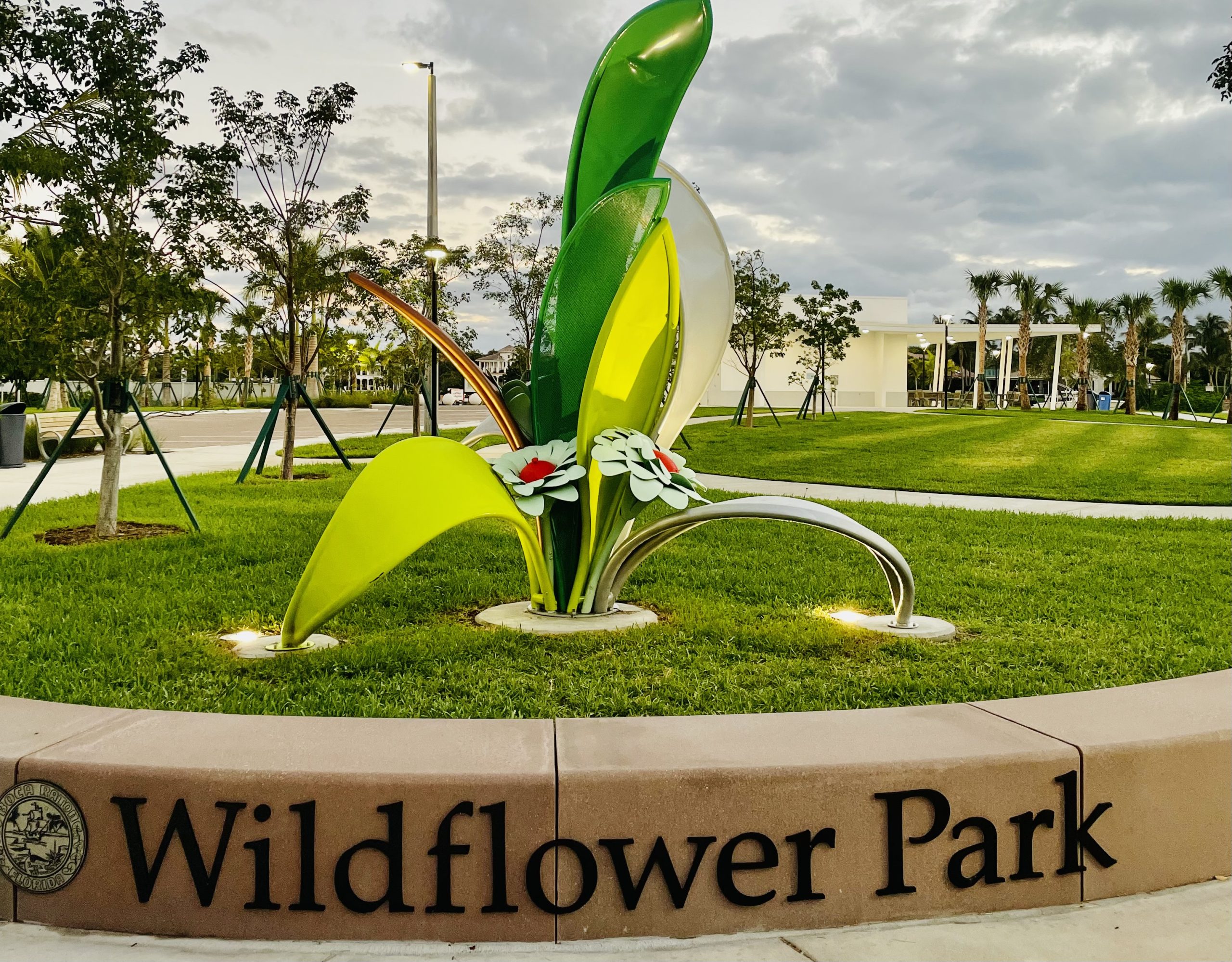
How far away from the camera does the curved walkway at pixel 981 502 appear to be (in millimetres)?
10273

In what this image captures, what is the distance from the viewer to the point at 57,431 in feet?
58.0

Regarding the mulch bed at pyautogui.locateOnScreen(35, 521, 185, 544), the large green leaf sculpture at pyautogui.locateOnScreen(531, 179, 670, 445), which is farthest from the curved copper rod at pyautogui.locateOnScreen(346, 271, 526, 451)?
the mulch bed at pyautogui.locateOnScreen(35, 521, 185, 544)

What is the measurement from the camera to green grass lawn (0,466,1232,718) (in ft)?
12.3

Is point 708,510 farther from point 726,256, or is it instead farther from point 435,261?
point 435,261

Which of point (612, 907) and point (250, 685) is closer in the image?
point (612, 907)

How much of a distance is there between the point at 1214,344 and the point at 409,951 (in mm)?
100233

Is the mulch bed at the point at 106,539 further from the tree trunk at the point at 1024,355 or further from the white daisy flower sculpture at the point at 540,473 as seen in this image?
the tree trunk at the point at 1024,355

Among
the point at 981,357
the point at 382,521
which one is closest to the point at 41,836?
the point at 382,521

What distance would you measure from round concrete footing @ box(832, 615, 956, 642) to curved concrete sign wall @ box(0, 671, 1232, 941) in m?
1.95

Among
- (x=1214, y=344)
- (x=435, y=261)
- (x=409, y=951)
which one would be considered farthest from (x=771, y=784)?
(x=1214, y=344)

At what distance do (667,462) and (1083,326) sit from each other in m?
52.9

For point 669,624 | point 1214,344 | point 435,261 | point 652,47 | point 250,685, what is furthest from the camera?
point 1214,344

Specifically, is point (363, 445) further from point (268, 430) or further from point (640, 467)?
point (640, 467)

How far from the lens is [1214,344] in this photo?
283 ft
